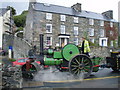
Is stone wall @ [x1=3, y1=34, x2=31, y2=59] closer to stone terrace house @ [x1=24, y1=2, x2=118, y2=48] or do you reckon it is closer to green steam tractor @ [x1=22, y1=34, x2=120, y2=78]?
stone terrace house @ [x1=24, y1=2, x2=118, y2=48]

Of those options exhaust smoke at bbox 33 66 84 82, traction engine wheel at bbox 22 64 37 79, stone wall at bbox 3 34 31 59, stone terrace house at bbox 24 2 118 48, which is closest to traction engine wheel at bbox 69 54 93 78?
exhaust smoke at bbox 33 66 84 82

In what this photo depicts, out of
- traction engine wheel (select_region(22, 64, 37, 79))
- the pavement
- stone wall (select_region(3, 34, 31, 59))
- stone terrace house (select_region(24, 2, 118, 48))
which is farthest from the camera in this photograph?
stone wall (select_region(3, 34, 31, 59))

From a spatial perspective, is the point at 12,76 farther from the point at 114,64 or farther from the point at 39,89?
the point at 114,64

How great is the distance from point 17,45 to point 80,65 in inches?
474

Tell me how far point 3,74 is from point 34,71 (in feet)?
3.85

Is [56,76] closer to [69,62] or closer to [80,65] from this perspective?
[69,62]

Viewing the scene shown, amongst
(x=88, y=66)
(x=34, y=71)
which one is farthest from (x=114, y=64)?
(x=34, y=71)

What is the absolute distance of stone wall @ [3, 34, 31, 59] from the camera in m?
15.1

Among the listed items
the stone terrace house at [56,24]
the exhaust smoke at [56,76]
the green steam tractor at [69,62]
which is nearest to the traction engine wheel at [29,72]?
the green steam tractor at [69,62]

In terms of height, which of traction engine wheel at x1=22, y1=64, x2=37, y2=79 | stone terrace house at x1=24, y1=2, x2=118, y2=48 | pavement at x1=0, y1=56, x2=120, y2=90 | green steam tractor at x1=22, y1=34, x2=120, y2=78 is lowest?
pavement at x1=0, y1=56, x2=120, y2=90

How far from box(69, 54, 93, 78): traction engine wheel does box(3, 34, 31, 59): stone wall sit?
10212 millimetres

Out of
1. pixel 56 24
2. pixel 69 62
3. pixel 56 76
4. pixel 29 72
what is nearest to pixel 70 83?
pixel 69 62

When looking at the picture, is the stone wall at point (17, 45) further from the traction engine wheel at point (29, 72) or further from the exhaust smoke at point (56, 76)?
the traction engine wheel at point (29, 72)

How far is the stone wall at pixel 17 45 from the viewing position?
15.1m
